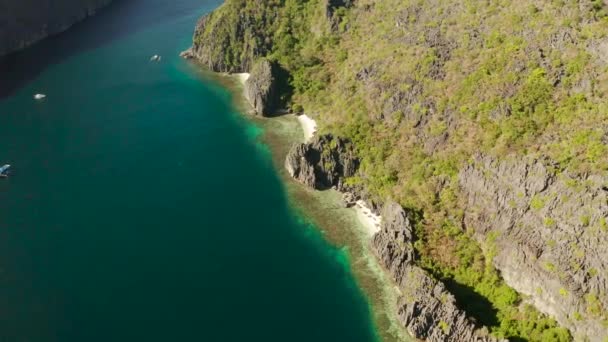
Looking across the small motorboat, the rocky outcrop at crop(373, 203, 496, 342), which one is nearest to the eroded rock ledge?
the rocky outcrop at crop(373, 203, 496, 342)

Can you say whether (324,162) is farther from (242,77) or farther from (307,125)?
(242,77)

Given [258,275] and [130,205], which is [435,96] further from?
[130,205]

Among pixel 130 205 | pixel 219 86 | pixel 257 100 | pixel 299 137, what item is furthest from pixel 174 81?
pixel 130 205

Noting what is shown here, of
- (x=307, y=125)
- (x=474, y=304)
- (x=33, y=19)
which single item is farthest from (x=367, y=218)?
(x=33, y=19)

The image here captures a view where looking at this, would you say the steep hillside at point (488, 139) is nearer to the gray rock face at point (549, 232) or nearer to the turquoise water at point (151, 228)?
the gray rock face at point (549, 232)

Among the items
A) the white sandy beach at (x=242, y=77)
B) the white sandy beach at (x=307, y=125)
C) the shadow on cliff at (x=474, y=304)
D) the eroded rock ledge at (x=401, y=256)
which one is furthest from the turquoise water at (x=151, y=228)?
the shadow on cliff at (x=474, y=304)

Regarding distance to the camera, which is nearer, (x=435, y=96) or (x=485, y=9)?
(x=435, y=96)
